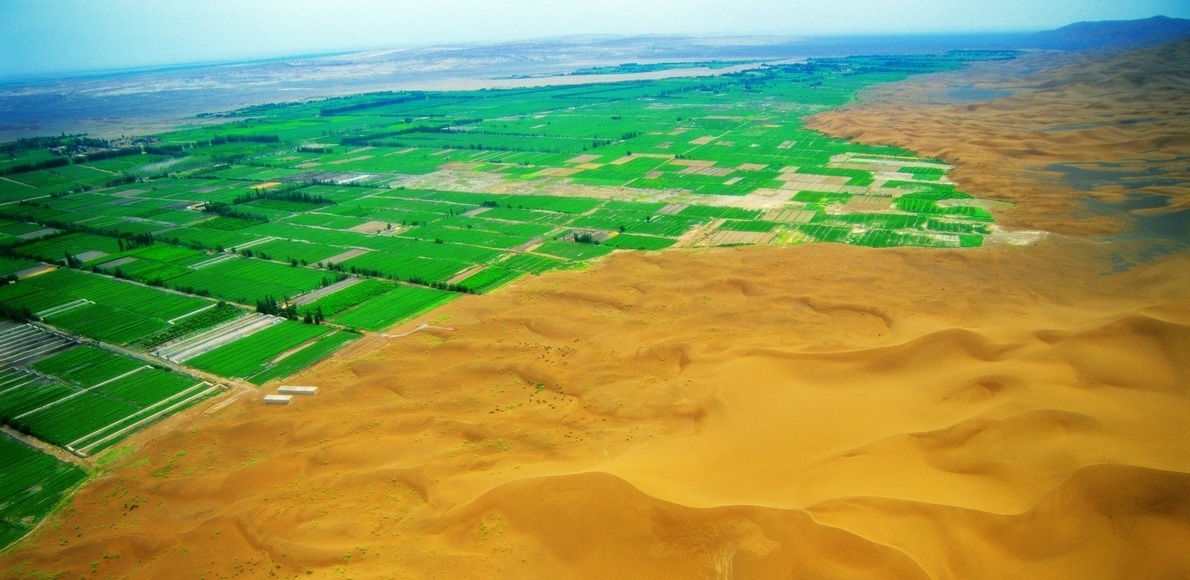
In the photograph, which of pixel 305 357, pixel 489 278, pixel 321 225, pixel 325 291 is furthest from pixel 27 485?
pixel 321 225

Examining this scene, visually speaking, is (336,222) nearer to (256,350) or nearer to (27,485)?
(256,350)

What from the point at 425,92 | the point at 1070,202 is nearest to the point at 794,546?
the point at 1070,202

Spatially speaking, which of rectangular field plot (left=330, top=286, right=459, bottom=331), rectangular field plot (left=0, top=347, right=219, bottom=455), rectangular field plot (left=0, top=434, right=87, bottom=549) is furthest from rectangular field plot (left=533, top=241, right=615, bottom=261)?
rectangular field plot (left=0, top=434, right=87, bottom=549)

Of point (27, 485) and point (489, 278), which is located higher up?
point (489, 278)

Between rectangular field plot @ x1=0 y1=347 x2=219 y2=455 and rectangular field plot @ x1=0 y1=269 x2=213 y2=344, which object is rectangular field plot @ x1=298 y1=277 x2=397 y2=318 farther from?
rectangular field plot @ x1=0 y1=347 x2=219 y2=455

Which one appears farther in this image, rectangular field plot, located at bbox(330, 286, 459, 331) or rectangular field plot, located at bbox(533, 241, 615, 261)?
rectangular field plot, located at bbox(533, 241, 615, 261)

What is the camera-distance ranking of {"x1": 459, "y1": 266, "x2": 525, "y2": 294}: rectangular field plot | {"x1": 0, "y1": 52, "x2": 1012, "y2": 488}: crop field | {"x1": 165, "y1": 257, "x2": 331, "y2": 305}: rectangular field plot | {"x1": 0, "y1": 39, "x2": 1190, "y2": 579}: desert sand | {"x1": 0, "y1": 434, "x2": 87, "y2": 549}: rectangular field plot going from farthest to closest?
{"x1": 165, "y1": 257, "x2": 331, "y2": 305}: rectangular field plot, {"x1": 459, "y1": 266, "x2": 525, "y2": 294}: rectangular field plot, {"x1": 0, "y1": 52, "x2": 1012, "y2": 488}: crop field, {"x1": 0, "y1": 434, "x2": 87, "y2": 549}: rectangular field plot, {"x1": 0, "y1": 39, "x2": 1190, "y2": 579}: desert sand
